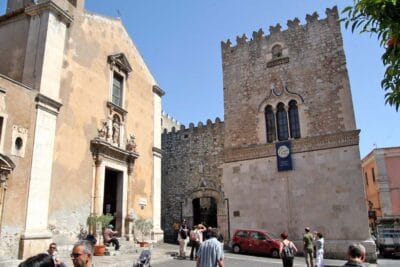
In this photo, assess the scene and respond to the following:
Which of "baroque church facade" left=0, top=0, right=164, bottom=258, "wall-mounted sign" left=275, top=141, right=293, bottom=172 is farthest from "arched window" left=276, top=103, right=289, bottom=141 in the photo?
"baroque church facade" left=0, top=0, right=164, bottom=258

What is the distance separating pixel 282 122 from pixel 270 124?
67 cm

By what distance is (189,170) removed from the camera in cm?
2422

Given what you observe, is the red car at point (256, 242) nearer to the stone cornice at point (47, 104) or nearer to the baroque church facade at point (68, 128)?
the baroque church facade at point (68, 128)

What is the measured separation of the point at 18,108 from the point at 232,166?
11957 mm

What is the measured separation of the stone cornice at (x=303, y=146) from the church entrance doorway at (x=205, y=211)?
4679 mm

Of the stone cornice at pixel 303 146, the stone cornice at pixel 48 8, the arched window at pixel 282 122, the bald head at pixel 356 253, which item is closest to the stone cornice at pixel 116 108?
the stone cornice at pixel 48 8

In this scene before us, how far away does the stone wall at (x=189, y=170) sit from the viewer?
76.5 ft

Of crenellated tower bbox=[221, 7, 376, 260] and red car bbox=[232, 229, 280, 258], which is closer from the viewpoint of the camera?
red car bbox=[232, 229, 280, 258]

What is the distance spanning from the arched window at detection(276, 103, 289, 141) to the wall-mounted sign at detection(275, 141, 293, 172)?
50 centimetres

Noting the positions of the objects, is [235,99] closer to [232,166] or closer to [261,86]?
[261,86]

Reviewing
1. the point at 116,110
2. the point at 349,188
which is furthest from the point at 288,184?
the point at 116,110

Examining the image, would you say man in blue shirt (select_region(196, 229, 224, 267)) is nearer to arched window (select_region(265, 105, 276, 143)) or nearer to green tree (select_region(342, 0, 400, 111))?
green tree (select_region(342, 0, 400, 111))

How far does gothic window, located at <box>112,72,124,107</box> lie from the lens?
15377mm

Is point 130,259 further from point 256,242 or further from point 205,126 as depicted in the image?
point 205,126
